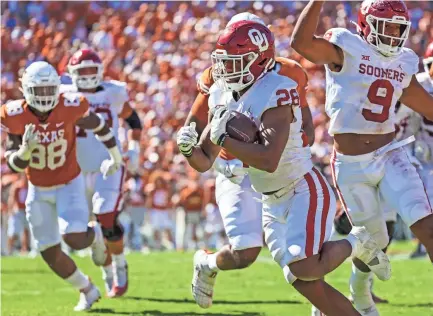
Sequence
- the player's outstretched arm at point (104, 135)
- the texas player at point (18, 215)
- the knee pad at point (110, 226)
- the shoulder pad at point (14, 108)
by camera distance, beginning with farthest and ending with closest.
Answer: the texas player at point (18, 215), the knee pad at point (110, 226), the player's outstretched arm at point (104, 135), the shoulder pad at point (14, 108)

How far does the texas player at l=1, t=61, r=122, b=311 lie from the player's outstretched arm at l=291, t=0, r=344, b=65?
7.82 feet

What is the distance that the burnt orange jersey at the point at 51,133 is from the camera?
7.31m

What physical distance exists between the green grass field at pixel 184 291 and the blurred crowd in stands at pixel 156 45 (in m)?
3.38

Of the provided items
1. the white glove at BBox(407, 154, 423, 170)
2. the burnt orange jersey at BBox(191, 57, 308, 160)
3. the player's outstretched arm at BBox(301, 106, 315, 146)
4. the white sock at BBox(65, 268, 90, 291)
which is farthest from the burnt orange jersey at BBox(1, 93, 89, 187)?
the white glove at BBox(407, 154, 423, 170)

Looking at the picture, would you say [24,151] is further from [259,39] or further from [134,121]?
[259,39]

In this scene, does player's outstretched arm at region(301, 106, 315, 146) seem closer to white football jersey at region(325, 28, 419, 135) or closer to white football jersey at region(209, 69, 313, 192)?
white football jersey at region(325, 28, 419, 135)

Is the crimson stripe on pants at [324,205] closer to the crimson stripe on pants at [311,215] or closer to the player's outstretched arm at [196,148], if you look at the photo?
the crimson stripe on pants at [311,215]

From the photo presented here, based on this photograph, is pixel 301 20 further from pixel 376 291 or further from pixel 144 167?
pixel 144 167

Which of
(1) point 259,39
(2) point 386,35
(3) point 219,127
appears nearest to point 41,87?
(2) point 386,35

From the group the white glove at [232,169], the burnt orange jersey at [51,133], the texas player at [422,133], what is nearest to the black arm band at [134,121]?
the burnt orange jersey at [51,133]

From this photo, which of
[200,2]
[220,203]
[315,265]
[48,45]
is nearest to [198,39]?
[200,2]

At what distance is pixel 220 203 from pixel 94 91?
9.50 ft

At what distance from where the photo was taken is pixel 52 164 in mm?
7406

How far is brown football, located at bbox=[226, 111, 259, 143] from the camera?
4.66 meters
